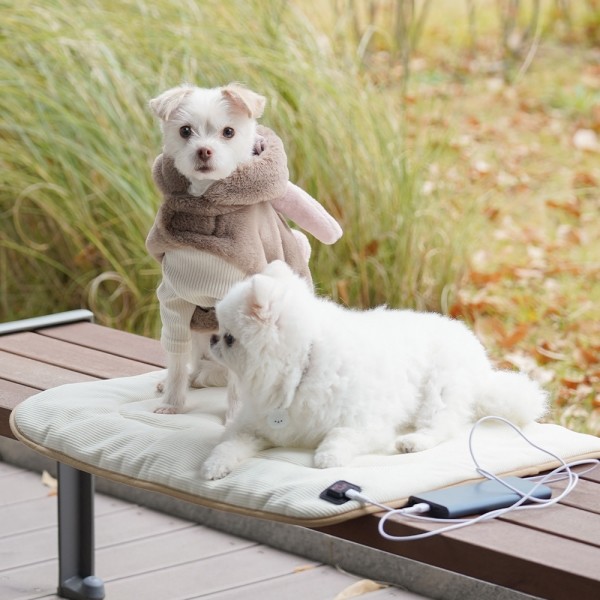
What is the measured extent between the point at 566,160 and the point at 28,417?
402 centimetres

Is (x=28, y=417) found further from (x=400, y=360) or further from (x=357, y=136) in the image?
(x=357, y=136)

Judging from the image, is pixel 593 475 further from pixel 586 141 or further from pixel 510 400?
pixel 586 141

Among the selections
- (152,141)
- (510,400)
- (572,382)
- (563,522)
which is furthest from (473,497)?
(152,141)

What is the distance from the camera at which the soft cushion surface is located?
1.87 metres

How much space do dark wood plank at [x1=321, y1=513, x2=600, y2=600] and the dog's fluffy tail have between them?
420 mm

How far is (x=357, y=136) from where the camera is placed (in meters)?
3.57

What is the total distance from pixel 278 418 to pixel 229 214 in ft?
1.36

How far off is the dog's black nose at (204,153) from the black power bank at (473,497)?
71cm

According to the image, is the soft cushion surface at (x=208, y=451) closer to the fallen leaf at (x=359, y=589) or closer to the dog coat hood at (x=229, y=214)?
the dog coat hood at (x=229, y=214)

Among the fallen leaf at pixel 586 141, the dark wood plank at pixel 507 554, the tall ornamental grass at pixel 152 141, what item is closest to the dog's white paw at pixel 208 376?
the dark wood plank at pixel 507 554

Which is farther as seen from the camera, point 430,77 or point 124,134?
point 430,77

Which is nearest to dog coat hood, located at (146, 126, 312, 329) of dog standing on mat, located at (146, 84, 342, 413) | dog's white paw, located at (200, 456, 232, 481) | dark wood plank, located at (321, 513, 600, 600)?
dog standing on mat, located at (146, 84, 342, 413)

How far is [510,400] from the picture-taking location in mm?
2197

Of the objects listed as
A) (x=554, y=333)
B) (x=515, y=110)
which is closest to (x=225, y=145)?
(x=554, y=333)
